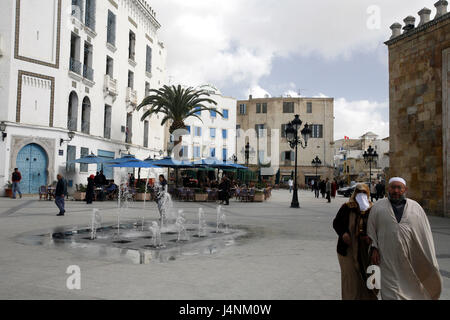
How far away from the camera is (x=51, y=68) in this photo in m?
23.1

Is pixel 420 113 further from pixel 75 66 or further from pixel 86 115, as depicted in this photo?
pixel 86 115

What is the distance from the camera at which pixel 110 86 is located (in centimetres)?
2906

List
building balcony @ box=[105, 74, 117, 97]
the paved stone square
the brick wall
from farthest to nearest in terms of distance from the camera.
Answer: building balcony @ box=[105, 74, 117, 97] < the brick wall < the paved stone square

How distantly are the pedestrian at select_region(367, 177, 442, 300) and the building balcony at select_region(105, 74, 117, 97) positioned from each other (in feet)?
90.6

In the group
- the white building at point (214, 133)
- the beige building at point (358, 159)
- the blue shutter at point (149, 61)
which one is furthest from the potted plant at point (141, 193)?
the beige building at point (358, 159)

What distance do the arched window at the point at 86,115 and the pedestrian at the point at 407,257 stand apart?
1015 inches

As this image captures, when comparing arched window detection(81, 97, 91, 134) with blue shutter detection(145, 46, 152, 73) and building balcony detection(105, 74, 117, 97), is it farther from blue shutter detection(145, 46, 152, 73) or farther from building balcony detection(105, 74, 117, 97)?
blue shutter detection(145, 46, 152, 73)

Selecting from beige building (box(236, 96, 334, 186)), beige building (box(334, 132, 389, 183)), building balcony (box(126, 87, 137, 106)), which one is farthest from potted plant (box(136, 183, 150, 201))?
beige building (box(334, 132, 389, 183))

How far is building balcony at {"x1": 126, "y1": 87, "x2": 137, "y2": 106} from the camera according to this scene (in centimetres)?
3226

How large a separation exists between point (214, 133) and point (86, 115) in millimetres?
29352
